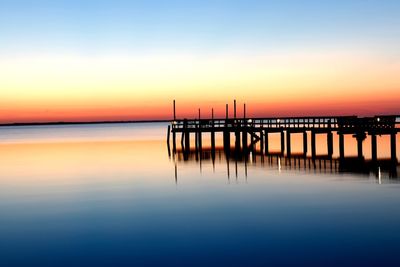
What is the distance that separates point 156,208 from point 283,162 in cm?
2093

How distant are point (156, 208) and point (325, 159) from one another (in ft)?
78.9

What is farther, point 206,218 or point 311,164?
point 311,164

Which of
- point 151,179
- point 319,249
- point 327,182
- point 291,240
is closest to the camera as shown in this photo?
point 319,249

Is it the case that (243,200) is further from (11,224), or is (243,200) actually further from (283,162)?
(283,162)

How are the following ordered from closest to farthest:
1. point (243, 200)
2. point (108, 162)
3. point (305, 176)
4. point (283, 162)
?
point (243, 200)
point (305, 176)
point (283, 162)
point (108, 162)

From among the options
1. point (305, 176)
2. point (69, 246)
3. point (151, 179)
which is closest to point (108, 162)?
point (151, 179)

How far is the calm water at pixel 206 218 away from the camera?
14727 mm

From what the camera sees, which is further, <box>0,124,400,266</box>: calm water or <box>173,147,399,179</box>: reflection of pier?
<box>173,147,399,179</box>: reflection of pier

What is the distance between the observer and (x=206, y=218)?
20219 mm

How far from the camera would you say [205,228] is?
18.3 m

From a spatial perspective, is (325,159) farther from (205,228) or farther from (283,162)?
(205,228)

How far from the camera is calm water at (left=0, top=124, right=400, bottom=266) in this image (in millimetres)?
14727

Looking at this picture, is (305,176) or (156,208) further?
(305,176)

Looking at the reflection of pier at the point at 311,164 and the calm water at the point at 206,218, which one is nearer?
the calm water at the point at 206,218
